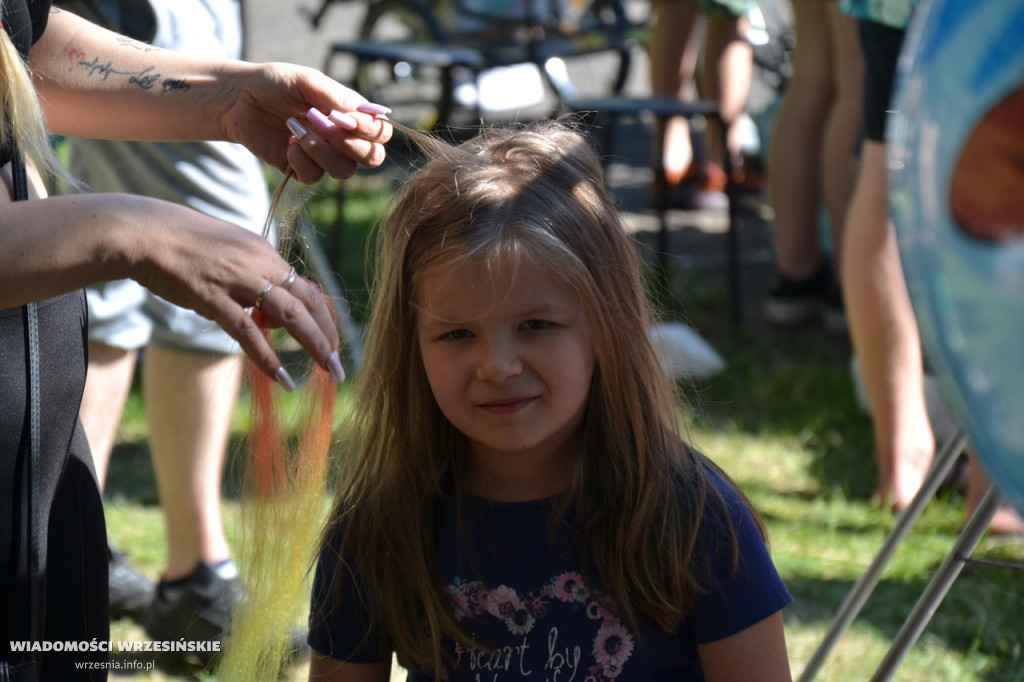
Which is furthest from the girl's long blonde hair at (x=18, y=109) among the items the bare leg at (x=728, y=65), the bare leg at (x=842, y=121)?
the bare leg at (x=728, y=65)

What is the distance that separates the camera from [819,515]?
285 cm

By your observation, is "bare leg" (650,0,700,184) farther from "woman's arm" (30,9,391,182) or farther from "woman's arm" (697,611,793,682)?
"woman's arm" (697,611,793,682)

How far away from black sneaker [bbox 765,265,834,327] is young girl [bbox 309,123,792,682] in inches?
113

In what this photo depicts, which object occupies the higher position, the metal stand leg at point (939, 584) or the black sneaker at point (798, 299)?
the metal stand leg at point (939, 584)

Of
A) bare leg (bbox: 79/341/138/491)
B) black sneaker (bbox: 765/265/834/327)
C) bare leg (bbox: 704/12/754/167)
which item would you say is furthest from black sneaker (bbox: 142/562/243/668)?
bare leg (bbox: 704/12/754/167)

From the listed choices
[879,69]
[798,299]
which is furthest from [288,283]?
[798,299]

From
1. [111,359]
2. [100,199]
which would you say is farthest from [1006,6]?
[111,359]

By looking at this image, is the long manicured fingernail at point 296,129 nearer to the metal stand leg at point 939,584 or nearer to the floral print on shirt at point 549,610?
the floral print on shirt at point 549,610

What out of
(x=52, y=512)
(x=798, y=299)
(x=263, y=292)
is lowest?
(x=798, y=299)

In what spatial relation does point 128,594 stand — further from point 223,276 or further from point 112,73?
point 223,276

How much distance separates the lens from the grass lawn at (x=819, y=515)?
2234mm

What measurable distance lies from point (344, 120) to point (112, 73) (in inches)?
14.0

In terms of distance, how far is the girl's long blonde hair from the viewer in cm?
124

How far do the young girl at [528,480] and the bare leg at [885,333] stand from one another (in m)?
1.23
